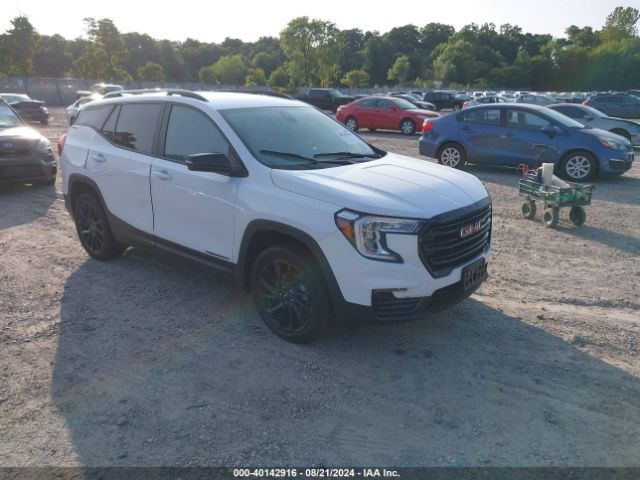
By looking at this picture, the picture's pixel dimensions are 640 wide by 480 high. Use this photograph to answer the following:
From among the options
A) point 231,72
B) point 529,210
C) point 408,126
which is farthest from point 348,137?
point 231,72

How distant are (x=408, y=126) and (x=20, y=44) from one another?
5534 centimetres

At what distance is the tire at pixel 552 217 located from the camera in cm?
739

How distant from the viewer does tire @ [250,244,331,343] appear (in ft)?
12.5

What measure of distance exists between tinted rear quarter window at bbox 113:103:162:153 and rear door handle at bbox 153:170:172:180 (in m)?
0.31

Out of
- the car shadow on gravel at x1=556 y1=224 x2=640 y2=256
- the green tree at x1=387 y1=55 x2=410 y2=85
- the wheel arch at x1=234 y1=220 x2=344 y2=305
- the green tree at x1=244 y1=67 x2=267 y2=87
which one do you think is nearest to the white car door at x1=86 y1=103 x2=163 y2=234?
the wheel arch at x1=234 y1=220 x2=344 y2=305

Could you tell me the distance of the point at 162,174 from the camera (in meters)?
4.77

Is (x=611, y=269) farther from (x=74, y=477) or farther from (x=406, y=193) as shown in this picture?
(x=74, y=477)

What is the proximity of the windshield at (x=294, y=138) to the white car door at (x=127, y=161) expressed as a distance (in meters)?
1.06

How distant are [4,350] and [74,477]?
72.6 inches

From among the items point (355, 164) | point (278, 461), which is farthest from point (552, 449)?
point (355, 164)

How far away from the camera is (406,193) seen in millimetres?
3768

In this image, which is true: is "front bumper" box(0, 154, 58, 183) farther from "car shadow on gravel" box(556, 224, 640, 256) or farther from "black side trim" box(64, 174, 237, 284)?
"car shadow on gravel" box(556, 224, 640, 256)

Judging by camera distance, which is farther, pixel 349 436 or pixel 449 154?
pixel 449 154

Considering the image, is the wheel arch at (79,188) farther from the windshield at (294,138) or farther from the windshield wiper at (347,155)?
the windshield wiper at (347,155)
